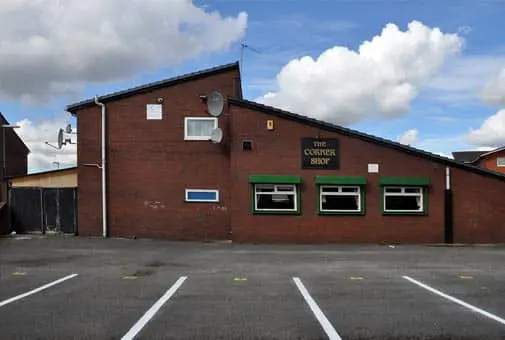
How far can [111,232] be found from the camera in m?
24.1

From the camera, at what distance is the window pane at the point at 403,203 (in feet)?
78.0

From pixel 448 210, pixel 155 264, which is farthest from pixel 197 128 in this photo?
pixel 448 210

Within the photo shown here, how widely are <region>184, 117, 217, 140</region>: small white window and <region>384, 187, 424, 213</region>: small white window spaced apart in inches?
284

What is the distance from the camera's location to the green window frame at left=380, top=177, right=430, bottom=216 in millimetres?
23594

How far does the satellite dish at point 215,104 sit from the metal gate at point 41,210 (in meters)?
6.46

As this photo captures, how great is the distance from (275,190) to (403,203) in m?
5.00

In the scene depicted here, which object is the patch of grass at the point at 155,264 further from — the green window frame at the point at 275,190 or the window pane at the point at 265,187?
the window pane at the point at 265,187

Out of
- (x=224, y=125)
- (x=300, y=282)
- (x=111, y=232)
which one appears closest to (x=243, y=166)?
(x=224, y=125)

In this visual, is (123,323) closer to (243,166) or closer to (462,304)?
(462,304)

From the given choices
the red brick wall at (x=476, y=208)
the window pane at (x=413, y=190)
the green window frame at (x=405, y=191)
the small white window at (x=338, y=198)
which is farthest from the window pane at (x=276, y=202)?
the red brick wall at (x=476, y=208)

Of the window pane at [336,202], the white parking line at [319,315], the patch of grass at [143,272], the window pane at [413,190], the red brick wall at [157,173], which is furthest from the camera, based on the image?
the red brick wall at [157,173]

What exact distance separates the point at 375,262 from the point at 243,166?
8.25 meters

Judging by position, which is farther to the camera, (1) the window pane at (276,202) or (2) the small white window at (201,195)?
(2) the small white window at (201,195)

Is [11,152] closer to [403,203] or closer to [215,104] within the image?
[215,104]
